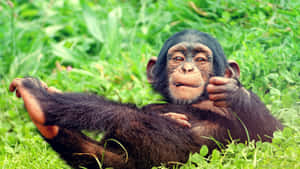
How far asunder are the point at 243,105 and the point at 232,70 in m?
0.73

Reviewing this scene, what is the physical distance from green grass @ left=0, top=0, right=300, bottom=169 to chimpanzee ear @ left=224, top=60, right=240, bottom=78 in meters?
0.38

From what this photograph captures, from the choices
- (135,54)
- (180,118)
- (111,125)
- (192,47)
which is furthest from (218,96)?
(135,54)

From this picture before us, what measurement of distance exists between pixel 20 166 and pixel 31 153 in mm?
228

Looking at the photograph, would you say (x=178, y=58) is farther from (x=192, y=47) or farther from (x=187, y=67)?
(x=187, y=67)

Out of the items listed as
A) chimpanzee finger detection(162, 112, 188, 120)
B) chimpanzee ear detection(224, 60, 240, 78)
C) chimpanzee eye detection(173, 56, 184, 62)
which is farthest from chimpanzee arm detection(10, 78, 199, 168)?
chimpanzee ear detection(224, 60, 240, 78)

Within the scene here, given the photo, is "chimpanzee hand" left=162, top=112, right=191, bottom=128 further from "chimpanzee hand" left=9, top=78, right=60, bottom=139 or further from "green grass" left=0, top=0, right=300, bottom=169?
"chimpanzee hand" left=9, top=78, right=60, bottom=139

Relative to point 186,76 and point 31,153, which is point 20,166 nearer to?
point 31,153

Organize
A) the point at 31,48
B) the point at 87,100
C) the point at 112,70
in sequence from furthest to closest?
the point at 31,48 → the point at 112,70 → the point at 87,100

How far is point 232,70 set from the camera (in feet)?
12.0

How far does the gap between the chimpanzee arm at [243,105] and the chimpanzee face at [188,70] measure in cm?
25

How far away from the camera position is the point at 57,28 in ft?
20.5

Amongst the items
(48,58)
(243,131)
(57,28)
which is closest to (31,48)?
(48,58)

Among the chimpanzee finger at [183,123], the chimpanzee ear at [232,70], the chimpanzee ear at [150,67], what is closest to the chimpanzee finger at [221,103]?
the chimpanzee finger at [183,123]

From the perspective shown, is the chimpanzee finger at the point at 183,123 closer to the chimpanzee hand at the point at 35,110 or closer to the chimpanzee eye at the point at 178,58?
the chimpanzee eye at the point at 178,58
